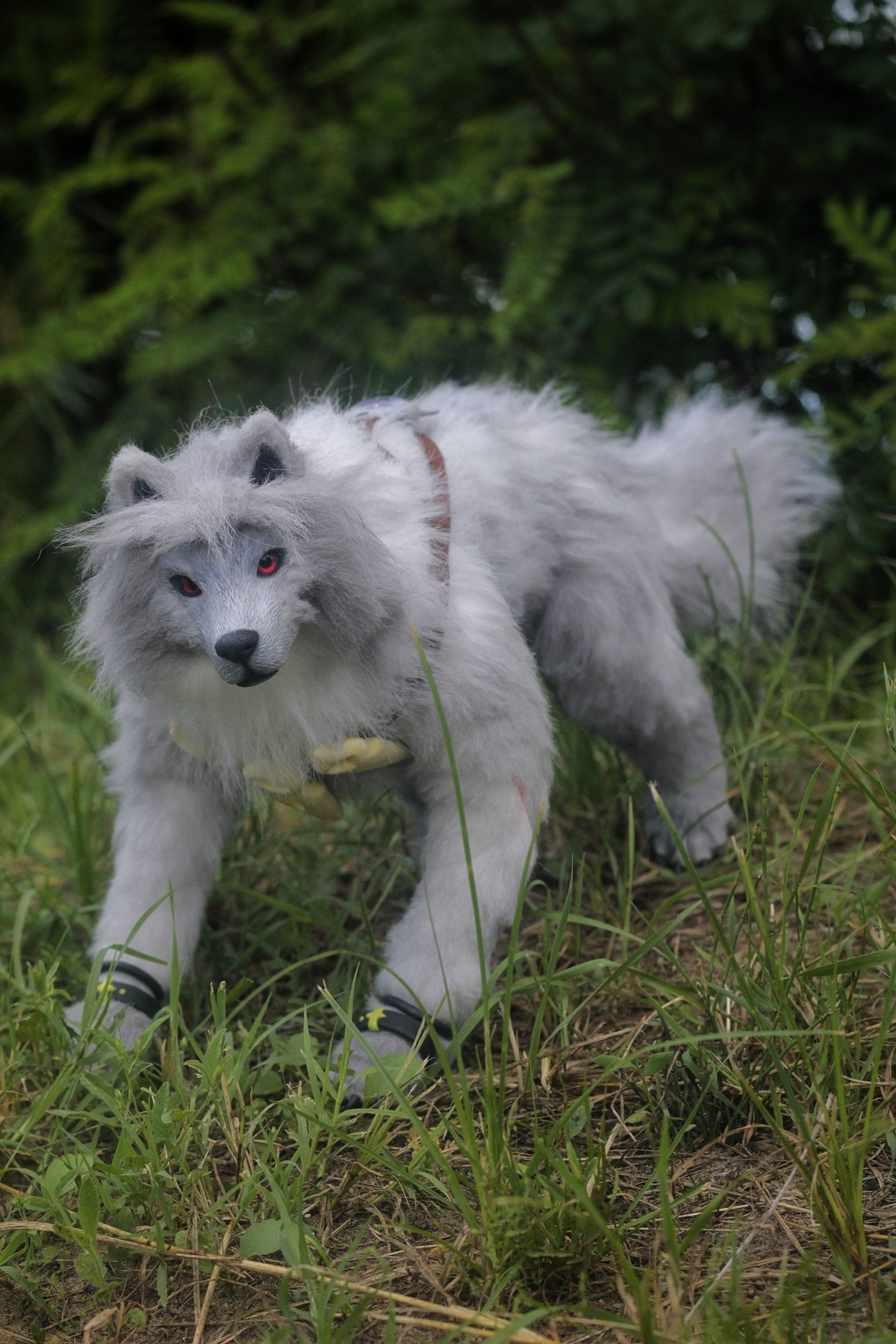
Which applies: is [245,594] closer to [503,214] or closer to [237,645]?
[237,645]

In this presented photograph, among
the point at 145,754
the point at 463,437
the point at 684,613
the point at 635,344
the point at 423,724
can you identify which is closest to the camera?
the point at 423,724

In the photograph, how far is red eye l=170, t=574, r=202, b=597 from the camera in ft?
5.58

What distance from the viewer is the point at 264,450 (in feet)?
5.73

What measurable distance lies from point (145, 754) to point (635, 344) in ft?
7.21

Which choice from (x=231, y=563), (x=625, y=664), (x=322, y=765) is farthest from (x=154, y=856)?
(x=625, y=664)

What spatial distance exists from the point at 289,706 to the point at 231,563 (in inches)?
10.2

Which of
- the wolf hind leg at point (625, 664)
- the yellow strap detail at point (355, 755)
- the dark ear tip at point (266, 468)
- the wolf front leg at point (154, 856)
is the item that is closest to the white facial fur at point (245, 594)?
the dark ear tip at point (266, 468)

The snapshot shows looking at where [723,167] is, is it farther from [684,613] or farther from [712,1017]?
[712,1017]

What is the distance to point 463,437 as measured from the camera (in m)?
2.21

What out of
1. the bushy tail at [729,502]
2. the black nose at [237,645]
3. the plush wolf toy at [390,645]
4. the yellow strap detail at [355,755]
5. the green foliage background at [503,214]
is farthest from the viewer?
the green foliage background at [503,214]

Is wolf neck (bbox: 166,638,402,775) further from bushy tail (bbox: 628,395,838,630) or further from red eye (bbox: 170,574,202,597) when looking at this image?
bushy tail (bbox: 628,395,838,630)

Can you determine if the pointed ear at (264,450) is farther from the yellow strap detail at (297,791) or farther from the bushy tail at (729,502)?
the bushy tail at (729,502)

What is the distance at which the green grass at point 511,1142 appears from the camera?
1.47m

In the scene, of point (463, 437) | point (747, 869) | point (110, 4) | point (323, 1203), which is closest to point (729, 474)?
point (463, 437)
